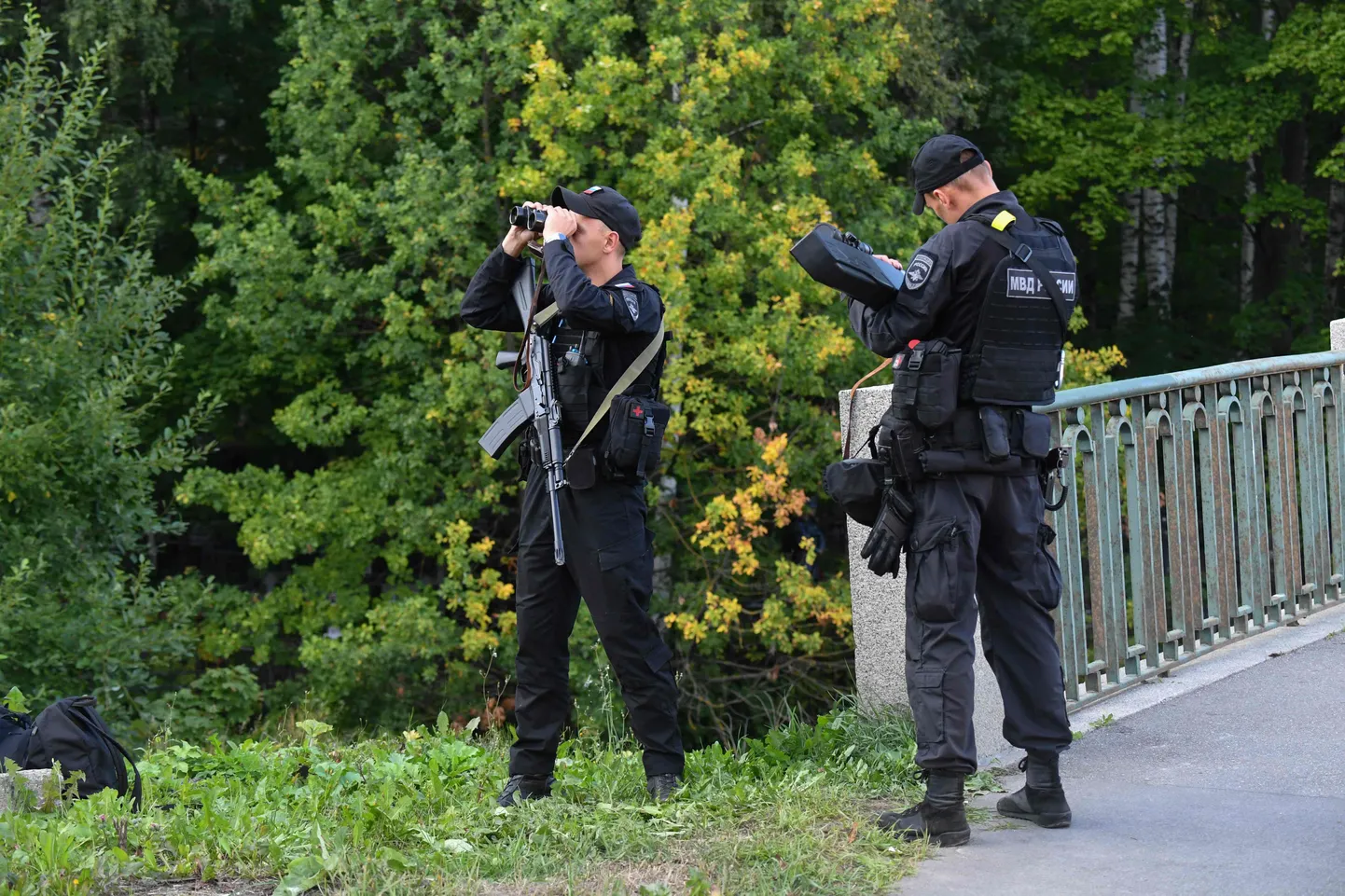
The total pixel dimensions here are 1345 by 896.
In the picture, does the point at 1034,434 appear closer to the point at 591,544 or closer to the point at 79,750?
the point at 591,544

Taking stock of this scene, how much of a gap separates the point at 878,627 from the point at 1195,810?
126 centimetres

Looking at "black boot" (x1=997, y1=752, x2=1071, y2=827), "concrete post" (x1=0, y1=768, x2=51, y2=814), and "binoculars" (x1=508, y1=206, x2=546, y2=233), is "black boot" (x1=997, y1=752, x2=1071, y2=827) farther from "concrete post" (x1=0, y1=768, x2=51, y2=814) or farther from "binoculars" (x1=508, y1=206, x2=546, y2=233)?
"concrete post" (x1=0, y1=768, x2=51, y2=814)

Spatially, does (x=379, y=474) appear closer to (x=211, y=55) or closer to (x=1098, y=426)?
(x=211, y=55)

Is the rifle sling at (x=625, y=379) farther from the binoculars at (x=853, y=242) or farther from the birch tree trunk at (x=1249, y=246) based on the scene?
the birch tree trunk at (x=1249, y=246)

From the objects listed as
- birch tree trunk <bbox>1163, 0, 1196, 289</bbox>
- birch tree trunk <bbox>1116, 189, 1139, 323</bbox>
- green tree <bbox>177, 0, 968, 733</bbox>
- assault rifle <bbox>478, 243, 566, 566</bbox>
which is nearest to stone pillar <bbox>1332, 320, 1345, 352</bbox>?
assault rifle <bbox>478, 243, 566, 566</bbox>

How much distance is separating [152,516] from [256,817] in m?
8.18

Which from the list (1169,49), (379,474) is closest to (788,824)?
(379,474)

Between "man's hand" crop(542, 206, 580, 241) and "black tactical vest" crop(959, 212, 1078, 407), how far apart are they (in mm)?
1230

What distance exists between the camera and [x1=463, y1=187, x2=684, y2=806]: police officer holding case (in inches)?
179

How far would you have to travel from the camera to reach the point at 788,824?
410cm

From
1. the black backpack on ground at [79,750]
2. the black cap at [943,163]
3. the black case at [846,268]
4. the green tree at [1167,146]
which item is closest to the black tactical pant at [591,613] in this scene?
the black case at [846,268]

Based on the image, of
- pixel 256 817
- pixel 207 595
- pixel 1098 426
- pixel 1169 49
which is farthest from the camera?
pixel 1169 49

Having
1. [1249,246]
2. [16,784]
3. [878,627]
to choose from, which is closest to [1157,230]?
[1249,246]

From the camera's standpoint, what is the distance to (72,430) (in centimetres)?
1133
